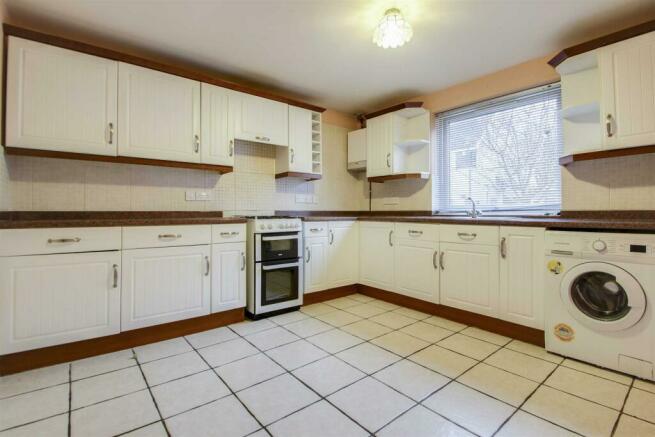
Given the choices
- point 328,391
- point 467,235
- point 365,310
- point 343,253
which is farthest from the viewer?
point 343,253

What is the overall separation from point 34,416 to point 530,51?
12.7 feet

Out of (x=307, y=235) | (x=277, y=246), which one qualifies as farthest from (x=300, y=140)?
(x=277, y=246)

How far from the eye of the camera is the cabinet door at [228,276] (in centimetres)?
248

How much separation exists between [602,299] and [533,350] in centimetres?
52

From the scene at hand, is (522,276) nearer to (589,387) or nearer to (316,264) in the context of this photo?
(589,387)

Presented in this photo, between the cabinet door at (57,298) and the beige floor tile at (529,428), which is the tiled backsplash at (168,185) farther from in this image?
the beige floor tile at (529,428)

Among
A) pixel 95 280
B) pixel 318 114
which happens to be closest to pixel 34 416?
pixel 95 280

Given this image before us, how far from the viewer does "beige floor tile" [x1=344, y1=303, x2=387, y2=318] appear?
2.82m

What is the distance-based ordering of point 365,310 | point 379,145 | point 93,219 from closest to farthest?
point 93,219 → point 365,310 → point 379,145

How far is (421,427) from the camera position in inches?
52.4

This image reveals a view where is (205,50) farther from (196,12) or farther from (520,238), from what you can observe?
(520,238)

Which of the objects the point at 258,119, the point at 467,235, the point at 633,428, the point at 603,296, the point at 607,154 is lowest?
the point at 633,428

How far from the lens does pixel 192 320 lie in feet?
7.83

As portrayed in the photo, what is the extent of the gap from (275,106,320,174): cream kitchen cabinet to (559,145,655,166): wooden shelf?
225 cm
